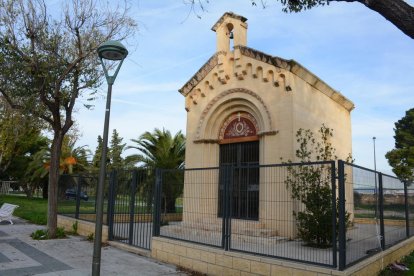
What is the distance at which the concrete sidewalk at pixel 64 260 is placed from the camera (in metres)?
8.00

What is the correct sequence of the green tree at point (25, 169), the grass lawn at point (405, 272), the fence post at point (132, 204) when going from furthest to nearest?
the green tree at point (25, 169) → the fence post at point (132, 204) → the grass lawn at point (405, 272)

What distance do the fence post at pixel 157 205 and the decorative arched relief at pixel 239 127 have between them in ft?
13.1

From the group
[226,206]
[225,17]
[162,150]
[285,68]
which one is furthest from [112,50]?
[162,150]

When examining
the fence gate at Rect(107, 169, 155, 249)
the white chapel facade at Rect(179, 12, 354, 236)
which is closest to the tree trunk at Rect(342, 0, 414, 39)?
the white chapel facade at Rect(179, 12, 354, 236)

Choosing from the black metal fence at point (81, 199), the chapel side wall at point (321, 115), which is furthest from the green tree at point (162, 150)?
the chapel side wall at point (321, 115)

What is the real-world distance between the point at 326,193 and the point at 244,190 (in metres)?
1.87

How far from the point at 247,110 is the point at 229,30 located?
3.30 metres

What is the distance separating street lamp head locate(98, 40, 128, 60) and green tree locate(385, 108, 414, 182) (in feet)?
91.9

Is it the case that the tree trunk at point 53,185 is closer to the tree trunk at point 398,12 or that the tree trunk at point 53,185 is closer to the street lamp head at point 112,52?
the street lamp head at point 112,52

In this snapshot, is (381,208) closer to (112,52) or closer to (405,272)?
(405,272)

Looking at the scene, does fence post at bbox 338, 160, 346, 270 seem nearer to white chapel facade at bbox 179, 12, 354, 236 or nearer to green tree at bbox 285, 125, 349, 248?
green tree at bbox 285, 125, 349, 248

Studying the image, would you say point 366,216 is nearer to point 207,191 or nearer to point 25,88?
point 207,191

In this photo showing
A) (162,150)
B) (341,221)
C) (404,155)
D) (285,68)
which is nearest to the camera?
(341,221)

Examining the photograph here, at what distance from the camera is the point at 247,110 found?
1248 cm
